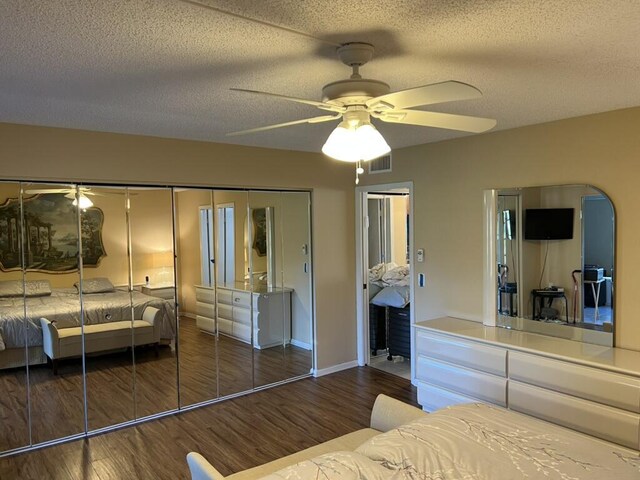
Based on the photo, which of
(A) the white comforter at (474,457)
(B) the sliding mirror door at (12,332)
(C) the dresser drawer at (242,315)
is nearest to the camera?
(A) the white comforter at (474,457)

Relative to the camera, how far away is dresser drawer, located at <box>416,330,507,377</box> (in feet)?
11.5

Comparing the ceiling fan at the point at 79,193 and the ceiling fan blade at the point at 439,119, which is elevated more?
the ceiling fan blade at the point at 439,119

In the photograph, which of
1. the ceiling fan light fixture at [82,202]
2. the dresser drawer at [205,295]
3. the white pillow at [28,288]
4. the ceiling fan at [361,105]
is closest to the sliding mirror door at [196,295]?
the dresser drawer at [205,295]

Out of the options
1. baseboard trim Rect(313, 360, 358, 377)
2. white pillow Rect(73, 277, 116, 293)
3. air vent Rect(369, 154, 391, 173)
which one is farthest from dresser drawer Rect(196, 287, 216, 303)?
air vent Rect(369, 154, 391, 173)

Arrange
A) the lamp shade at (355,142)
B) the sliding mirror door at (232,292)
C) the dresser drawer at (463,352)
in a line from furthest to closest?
the sliding mirror door at (232,292), the dresser drawer at (463,352), the lamp shade at (355,142)

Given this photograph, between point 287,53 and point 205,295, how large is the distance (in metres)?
2.87

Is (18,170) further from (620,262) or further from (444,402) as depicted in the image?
(620,262)

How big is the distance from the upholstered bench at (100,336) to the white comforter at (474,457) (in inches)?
105

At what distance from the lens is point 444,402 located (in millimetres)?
3918

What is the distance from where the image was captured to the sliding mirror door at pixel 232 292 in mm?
4496

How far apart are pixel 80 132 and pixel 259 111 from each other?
157 cm

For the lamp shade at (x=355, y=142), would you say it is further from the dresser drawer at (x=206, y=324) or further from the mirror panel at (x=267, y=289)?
the dresser drawer at (x=206, y=324)

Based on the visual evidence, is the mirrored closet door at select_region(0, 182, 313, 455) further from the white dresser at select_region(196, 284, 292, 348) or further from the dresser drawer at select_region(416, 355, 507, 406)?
the dresser drawer at select_region(416, 355, 507, 406)

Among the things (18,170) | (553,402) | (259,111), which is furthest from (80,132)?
(553,402)
